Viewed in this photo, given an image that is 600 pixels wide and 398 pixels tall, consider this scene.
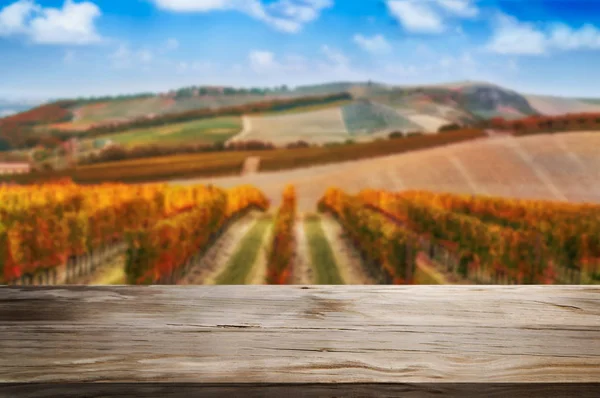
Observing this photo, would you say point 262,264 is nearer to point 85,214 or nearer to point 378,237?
point 378,237

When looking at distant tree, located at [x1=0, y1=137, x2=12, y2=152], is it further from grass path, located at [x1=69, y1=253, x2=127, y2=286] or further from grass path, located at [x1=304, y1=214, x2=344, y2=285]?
grass path, located at [x1=304, y1=214, x2=344, y2=285]

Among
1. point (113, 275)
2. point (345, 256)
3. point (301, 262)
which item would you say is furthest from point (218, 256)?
point (345, 256)

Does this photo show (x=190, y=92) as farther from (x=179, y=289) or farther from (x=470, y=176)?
(x=179, y=289)

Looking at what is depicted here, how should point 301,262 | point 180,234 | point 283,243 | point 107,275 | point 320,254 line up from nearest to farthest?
point 107,275 → point 301,262 → point 283,243 → point 180,234 → point 320,254

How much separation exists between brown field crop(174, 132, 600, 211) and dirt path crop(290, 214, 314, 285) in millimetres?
610

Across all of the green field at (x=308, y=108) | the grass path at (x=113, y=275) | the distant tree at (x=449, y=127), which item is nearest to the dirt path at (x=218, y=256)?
the grass path at (x=113, y=275)

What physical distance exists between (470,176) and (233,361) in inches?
142

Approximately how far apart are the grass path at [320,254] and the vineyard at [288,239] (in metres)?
0.02

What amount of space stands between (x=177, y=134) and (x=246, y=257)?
4.27ft

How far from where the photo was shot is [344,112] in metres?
4.05

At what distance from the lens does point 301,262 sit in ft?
15.4

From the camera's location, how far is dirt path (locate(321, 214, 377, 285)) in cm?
443

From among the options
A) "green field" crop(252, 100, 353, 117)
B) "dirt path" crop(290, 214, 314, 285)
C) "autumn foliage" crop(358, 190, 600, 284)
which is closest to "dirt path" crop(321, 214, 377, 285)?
"dirt path" crop(290, 214, 314, 285)

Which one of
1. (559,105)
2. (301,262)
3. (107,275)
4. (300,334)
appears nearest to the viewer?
(300,334)
